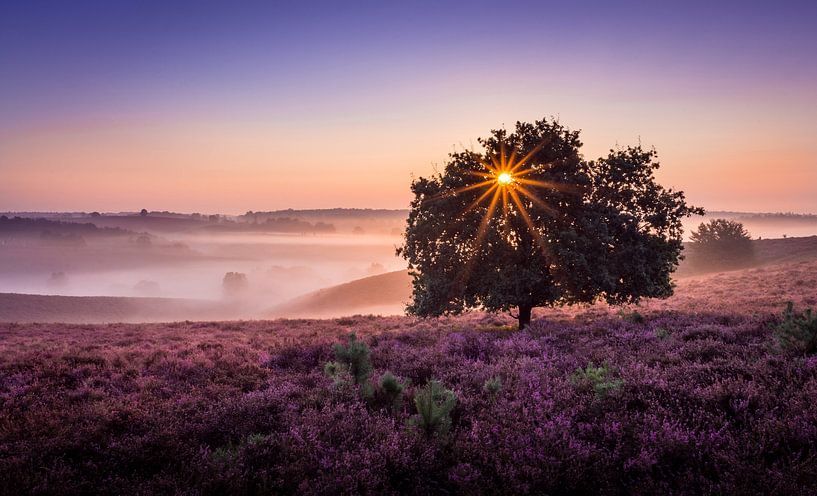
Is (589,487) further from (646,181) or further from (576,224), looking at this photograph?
(646,181)

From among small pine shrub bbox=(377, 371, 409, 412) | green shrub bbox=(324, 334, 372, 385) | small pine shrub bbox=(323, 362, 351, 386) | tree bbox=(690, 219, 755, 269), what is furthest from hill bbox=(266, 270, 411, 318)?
small pine shrub bbox=(377, 371, 409, 412)

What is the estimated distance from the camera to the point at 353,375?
9.46 meters

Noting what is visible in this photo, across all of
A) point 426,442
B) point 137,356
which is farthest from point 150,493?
point 137,356

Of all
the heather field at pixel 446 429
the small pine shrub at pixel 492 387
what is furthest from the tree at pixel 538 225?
the small pine shrub at pixel 492 387

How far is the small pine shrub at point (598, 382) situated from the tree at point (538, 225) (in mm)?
8574

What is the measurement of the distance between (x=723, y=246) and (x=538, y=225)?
6313cm

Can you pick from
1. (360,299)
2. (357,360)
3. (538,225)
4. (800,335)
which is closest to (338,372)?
(357,360)

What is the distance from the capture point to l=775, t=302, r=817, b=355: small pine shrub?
802 cm

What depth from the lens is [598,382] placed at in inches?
296

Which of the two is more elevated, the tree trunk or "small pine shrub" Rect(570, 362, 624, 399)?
"small pine shrub" Rect(570, 362, 624, 399)

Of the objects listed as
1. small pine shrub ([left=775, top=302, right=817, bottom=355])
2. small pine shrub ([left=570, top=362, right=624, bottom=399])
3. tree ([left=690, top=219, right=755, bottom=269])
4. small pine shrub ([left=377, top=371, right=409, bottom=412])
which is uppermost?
tree ([left=690, top=219, right=755, bottom=269])

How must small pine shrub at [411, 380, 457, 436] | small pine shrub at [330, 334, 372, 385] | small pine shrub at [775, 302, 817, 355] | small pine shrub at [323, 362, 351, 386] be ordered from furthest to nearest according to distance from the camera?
small pine shrub at [330, 334, 372, 385], small pine shrub at [323, 362, 351, 386], small pine shrub at [775, 302, 817, 355], small pine shrub at [411, 380, 457, 436]

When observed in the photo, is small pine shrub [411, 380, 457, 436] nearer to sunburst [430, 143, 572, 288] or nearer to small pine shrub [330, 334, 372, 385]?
small pine shrub [330, 334, 372, 385]

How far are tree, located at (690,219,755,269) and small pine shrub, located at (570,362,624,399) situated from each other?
69713mm
